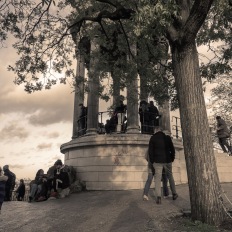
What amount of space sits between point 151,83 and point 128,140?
3008 mm

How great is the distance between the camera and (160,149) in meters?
8.34

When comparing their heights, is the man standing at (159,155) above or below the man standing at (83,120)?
below

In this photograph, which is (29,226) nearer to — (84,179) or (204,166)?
(204,166)

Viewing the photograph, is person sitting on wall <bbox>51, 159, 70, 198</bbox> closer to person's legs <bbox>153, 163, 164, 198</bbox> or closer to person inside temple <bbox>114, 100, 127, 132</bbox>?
person inside temple <bbox>114, 100, 127, 132</bbox>

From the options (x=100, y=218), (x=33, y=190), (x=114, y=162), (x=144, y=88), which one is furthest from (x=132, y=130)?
(x=100, y=218)

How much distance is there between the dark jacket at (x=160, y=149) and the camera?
8.20m

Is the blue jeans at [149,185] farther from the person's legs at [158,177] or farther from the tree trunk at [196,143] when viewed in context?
the tree trunk at [196,143]

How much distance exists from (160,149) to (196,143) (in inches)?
90.9

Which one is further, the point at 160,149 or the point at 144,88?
the point at 144,88

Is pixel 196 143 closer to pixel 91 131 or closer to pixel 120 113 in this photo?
pixel 120 113

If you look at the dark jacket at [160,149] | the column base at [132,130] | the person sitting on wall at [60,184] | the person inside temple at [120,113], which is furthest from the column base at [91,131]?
the dark jacket at [160,149]

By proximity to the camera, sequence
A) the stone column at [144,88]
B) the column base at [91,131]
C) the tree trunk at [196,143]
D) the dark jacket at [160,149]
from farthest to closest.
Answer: the column base at [91,131] < the stone column at [144,88] < the dark jacket at [160,149] < the tree trunk at [196,143]

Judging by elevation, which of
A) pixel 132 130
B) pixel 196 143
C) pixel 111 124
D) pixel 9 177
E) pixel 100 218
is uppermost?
pixel 111 124

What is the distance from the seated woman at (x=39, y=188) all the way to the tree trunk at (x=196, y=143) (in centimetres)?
771
